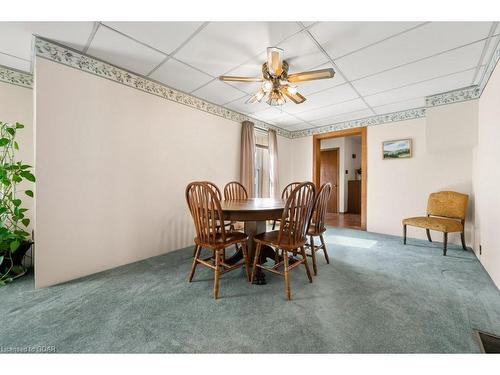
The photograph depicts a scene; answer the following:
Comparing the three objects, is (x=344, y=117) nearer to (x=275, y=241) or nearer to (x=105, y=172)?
(x=275, y=241)

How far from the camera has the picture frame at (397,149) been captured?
365cm

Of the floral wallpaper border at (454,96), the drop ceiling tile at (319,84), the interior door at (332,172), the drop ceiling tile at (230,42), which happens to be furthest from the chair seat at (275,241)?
the interior door at (332,172)

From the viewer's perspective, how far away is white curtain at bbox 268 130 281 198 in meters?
4.61

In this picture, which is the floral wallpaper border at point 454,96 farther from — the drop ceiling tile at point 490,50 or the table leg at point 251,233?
the table leg at point 251,233

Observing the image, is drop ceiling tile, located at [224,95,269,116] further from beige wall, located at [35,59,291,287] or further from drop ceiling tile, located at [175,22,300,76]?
drop ceiling tile, located at [175,22,300,76]

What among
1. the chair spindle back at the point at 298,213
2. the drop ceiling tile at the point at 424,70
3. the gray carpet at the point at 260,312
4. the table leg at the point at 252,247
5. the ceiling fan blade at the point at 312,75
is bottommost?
the gray carpet at the point at 260,312

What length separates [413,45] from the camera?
6.35ft

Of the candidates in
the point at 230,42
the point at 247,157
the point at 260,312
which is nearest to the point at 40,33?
the point at 230,42

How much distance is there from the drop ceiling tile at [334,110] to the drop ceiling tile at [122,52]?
268 centimetres

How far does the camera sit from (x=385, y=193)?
3.92 meters

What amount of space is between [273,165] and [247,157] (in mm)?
910

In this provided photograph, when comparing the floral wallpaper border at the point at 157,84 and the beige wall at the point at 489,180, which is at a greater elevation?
the floral wallpaper border at the point at 157,84
